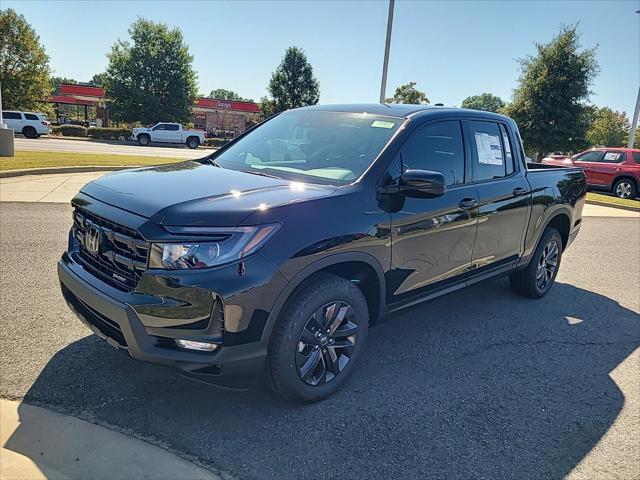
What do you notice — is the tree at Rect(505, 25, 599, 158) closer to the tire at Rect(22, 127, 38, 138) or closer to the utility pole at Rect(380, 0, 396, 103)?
the utility pole at Rect(380, 0, 396, 103)

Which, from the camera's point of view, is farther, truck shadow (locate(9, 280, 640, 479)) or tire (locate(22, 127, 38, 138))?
tire (locate(22, 127, 38, 138))

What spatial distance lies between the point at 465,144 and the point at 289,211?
2023 millimetres

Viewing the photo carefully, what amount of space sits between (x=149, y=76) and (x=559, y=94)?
3087 cm

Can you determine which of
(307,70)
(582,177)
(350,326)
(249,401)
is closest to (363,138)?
(350,326)

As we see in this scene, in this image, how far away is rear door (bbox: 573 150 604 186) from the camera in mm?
17641

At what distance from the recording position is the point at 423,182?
10.2 ft

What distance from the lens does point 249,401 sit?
307 centimetres

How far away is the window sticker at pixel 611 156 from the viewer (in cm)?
1725

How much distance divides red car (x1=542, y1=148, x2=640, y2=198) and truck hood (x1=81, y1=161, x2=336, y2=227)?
617 inches

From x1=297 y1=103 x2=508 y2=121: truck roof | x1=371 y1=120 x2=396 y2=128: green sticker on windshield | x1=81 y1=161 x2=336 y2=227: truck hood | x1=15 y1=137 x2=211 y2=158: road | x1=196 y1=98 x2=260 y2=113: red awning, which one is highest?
x1=196 y1=98 x2=260 y2=113: red awning

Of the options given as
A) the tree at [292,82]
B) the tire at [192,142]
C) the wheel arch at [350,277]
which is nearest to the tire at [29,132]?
the tire at [192,142]

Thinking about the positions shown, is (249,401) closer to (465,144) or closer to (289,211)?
(289,211)

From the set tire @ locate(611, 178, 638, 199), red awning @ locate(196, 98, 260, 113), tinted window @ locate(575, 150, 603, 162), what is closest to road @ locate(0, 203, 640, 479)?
tire @ locate(611, 178, 638, 199)

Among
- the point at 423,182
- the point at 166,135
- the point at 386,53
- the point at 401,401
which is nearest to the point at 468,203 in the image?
the point at 423,182
